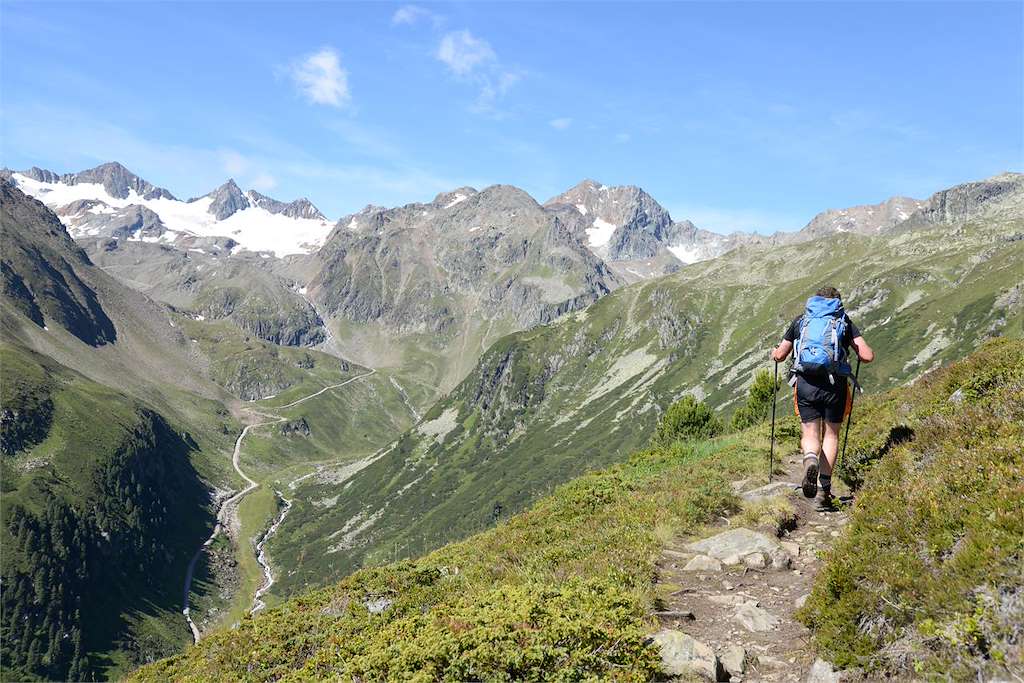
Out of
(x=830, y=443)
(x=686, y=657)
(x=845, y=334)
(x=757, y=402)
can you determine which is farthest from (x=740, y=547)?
(x=757, y=402)

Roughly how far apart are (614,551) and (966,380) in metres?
12.1

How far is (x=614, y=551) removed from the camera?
44.8 ft

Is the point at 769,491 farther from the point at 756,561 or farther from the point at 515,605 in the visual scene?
the point at 515,605

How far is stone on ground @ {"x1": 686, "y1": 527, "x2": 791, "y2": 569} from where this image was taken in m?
12.9

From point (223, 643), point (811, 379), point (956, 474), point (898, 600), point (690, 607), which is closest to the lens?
point (898, 600)

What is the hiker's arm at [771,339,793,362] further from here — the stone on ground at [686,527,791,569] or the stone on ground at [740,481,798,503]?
the stone on ground at [686,527,791,569]

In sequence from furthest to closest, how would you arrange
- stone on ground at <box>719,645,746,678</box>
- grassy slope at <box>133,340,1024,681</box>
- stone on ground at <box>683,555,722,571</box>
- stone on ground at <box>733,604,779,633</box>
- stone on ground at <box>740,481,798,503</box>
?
stone on ground at <box>740,481,798,503</box> < stone on ground at <box>683,555,722,571</box> < stone on ground at <box>733,604,779,633</box> < stone on ground at <box>719,645,746,678</box> < grassy slope at <box>133,340,1024,681</box>

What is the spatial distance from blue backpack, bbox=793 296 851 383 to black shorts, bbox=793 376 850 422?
0.73 ft

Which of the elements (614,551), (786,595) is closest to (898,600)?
(786,595)

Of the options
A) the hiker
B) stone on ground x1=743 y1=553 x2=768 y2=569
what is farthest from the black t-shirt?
stone on ground x1=743 y1=553 x2=768 y2=569

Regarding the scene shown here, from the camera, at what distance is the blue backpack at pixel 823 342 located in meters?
14.5

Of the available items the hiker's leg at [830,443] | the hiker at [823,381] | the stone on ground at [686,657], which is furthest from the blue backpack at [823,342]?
the stone on ground at [686,657]

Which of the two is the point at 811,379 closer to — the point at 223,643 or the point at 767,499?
the point at 767,499

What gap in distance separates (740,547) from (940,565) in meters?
5.56
